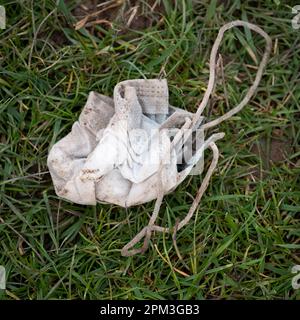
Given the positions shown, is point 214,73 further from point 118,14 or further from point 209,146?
point 118,14

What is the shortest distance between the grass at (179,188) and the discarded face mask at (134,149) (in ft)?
0.23

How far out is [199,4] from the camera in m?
1.95

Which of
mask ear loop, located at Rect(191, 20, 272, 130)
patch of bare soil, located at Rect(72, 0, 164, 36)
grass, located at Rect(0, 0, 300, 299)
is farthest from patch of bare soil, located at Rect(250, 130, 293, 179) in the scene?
patch of bare soil, located at Rect(72, 0, 164, 36)

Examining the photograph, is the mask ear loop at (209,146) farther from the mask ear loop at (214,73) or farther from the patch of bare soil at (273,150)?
the patch of bare soil at (273,150)

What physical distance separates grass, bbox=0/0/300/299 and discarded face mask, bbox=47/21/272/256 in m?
0.07

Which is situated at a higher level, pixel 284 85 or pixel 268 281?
pixel 284 85

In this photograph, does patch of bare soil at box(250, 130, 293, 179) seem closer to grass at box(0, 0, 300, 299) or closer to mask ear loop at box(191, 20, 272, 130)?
grass at box(0, 0, 300, 299)

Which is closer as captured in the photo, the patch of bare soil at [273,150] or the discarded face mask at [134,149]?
Result: the discarded face mask at [134,149]

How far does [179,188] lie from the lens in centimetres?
189

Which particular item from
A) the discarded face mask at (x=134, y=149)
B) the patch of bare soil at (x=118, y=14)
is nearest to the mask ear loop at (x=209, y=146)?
the discarded face mask at (x=134, y=149)

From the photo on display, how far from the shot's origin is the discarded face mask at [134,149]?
69.7 inches

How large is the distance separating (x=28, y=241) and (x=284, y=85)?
899mm
